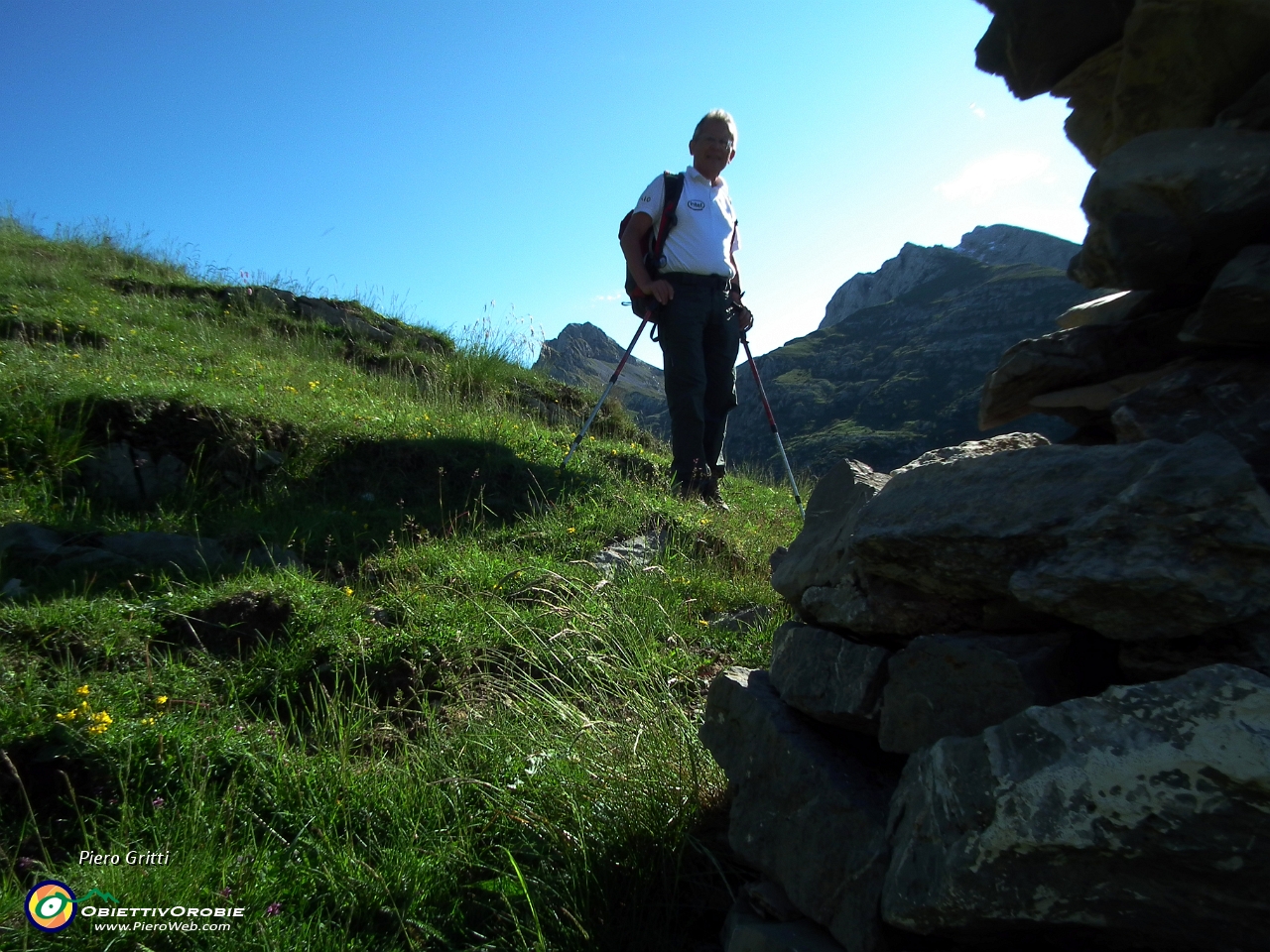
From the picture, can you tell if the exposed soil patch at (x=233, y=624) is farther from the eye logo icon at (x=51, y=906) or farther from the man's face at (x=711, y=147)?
the man's face at (x=711, y=147)

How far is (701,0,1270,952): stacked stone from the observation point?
1.21m

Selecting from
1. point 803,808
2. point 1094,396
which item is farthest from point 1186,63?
point 803,808

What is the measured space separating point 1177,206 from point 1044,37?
2.93 feet

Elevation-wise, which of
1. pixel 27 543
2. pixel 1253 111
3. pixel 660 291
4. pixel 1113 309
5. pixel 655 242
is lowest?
pixel 27 543

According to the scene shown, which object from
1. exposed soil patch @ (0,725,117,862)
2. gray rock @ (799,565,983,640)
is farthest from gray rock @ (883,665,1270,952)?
exposed soil patch @ (0,725,117,862)

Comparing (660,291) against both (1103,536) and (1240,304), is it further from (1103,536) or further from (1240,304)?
(1103,536)

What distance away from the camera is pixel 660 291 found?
225 inches

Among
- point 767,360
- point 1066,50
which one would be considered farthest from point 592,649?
point 767,360

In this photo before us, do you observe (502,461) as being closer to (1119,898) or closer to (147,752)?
(147,752)

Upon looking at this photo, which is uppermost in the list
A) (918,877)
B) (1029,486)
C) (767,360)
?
(767,360)

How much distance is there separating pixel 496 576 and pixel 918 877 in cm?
303

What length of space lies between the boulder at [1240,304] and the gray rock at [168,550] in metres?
4.15

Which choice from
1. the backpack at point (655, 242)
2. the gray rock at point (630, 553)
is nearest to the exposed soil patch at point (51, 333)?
the backpack at point (655, 242)

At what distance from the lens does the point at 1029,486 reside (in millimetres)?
1609
